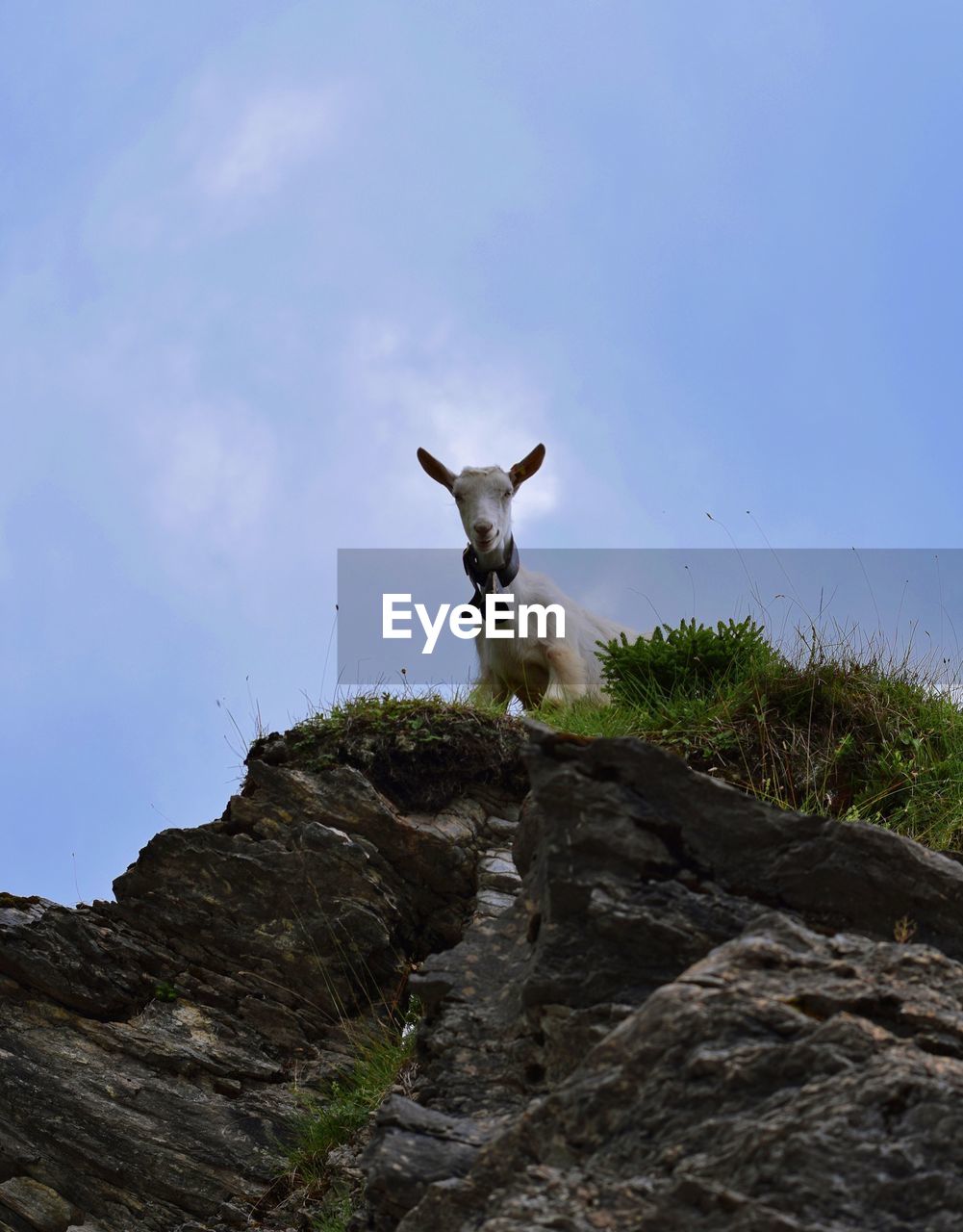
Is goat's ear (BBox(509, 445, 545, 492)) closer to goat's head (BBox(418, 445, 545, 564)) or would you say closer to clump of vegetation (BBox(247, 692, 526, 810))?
goat's head (BBox(418, 445, 545, 564))

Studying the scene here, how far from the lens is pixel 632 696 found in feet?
37.3

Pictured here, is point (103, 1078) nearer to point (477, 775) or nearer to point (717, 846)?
point (477, 775)

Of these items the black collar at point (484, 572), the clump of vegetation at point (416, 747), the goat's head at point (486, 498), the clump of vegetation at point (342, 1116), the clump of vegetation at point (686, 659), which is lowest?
the clump of vegetation at point (342, 1116)

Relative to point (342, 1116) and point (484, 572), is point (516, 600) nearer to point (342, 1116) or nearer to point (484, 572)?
point (484, 572)

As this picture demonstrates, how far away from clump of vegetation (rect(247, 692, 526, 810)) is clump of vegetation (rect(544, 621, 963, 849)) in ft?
3.11

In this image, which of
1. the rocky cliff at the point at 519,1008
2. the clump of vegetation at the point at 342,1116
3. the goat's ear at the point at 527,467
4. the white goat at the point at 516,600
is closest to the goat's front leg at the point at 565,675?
the white goat at the point at 516,600

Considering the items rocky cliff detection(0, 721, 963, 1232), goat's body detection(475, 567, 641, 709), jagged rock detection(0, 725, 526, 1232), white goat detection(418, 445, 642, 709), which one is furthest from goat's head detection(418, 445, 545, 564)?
jagged rock detection(0, 725, 526, 1232)

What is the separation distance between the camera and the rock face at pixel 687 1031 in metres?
3.86

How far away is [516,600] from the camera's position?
42.7 feet

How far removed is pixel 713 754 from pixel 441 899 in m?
2.69

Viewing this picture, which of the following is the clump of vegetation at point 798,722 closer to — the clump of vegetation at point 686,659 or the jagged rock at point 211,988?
the clump of vegetation at point 686,659

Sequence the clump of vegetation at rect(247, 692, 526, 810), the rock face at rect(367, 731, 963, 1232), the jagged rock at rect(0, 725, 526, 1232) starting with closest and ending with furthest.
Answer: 1. the rock face at rect(367, 731, 963, 1232)
2. the jagged rock at rect(0, 725, 526, 1232)
3. the clump of vegetation at rect(247, 692, 526, 810)

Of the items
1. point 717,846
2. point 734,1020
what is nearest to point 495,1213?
point 734,1020

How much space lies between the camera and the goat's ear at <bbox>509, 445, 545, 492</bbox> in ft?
42.5
